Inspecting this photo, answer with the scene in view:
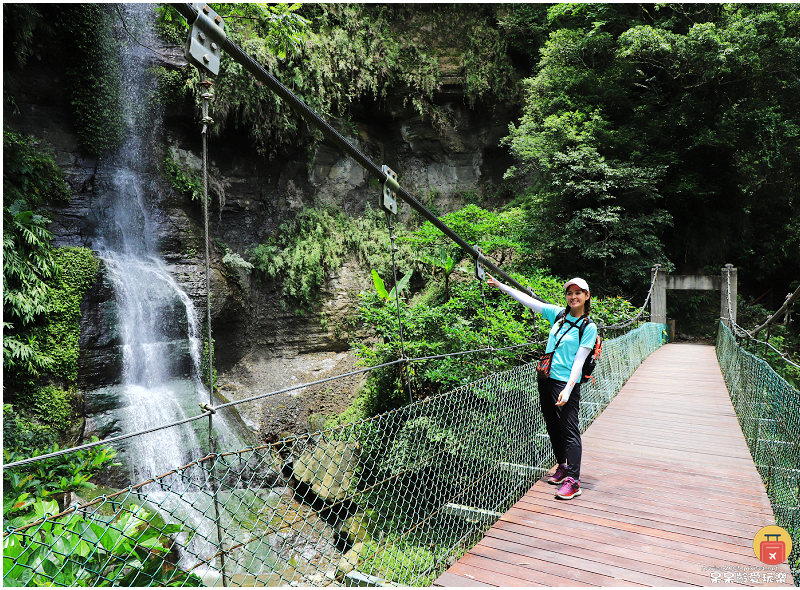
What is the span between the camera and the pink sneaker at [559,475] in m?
2.94

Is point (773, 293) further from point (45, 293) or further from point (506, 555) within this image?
point (45, 293)

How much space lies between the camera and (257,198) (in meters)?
11.7

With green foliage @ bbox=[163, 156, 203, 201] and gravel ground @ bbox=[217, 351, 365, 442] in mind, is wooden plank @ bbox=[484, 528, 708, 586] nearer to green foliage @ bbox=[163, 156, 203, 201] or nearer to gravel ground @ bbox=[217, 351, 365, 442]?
gravel ground @ bbox=[217, 351, 365, 442]

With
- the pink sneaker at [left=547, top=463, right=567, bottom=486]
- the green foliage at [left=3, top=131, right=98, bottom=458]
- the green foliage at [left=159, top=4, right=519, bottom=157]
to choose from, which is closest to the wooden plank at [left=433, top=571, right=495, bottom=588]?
the pink sneaker at [left=547, top=463, right=567, bottom=486]

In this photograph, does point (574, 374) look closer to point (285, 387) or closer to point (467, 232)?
point (467, 232)

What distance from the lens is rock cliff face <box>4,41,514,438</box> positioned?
29.1ft

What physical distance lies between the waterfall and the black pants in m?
6.23

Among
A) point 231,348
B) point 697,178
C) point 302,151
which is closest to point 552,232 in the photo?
point 697,178

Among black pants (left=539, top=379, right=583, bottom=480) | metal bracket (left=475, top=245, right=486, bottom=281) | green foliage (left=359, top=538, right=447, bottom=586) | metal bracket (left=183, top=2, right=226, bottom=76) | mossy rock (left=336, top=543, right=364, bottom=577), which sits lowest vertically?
mossy rock (left=336, top=543, right=364, bottom=577)

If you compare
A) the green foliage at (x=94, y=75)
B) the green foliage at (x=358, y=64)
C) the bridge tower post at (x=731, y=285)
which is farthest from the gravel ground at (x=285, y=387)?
the bridge tower post at (x=731, y=285)

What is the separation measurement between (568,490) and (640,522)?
1.34 feet

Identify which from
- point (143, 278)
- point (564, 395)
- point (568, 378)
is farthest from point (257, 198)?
point (564, 395)

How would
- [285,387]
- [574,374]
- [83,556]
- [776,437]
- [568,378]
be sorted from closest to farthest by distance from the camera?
1. [83,556]
2. [574,374]
3. [568,378]
4. [776,437]
5. [285,387]

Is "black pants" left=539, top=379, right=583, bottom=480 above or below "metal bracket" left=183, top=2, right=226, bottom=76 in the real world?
below
